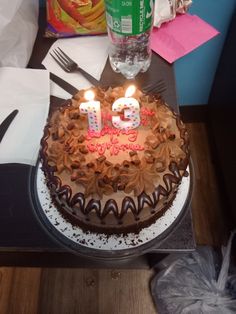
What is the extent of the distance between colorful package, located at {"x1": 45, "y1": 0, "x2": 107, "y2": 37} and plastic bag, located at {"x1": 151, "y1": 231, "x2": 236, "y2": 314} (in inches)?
35.3

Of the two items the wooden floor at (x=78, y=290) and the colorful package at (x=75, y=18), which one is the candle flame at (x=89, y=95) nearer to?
the colorful package at (x=75, y=18)

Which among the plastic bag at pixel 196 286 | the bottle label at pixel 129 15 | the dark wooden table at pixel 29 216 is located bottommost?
the plastic bag at pixel 196 286

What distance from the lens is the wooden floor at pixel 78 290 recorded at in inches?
50.5

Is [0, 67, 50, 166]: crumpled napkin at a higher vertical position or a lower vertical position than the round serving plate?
higher

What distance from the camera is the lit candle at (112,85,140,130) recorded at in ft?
2.43

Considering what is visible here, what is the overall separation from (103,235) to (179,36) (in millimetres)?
658

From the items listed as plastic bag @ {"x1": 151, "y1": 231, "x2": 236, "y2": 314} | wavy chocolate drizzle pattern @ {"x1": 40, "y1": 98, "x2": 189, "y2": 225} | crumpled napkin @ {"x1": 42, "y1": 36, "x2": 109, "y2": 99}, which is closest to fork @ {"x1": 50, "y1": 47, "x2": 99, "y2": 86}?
crumpled napkin @ {"x1": 42, "y1": 36, "x2": 109, "y2": 99}

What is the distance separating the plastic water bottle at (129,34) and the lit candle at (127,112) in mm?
219

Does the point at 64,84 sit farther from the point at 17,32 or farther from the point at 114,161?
the point at 114,161

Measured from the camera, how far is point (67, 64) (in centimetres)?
101

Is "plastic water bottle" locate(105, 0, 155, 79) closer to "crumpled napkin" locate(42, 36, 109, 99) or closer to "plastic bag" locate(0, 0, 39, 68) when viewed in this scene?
"crumpled napkin" locate(42, 36, 109, 99)

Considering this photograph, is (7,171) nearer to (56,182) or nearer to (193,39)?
(56,182)

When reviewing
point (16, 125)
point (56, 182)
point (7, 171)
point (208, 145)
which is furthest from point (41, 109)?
point (208, 145)

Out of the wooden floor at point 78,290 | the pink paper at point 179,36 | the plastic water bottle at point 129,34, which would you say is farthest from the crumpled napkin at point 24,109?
the wooden floor at point 78,290
